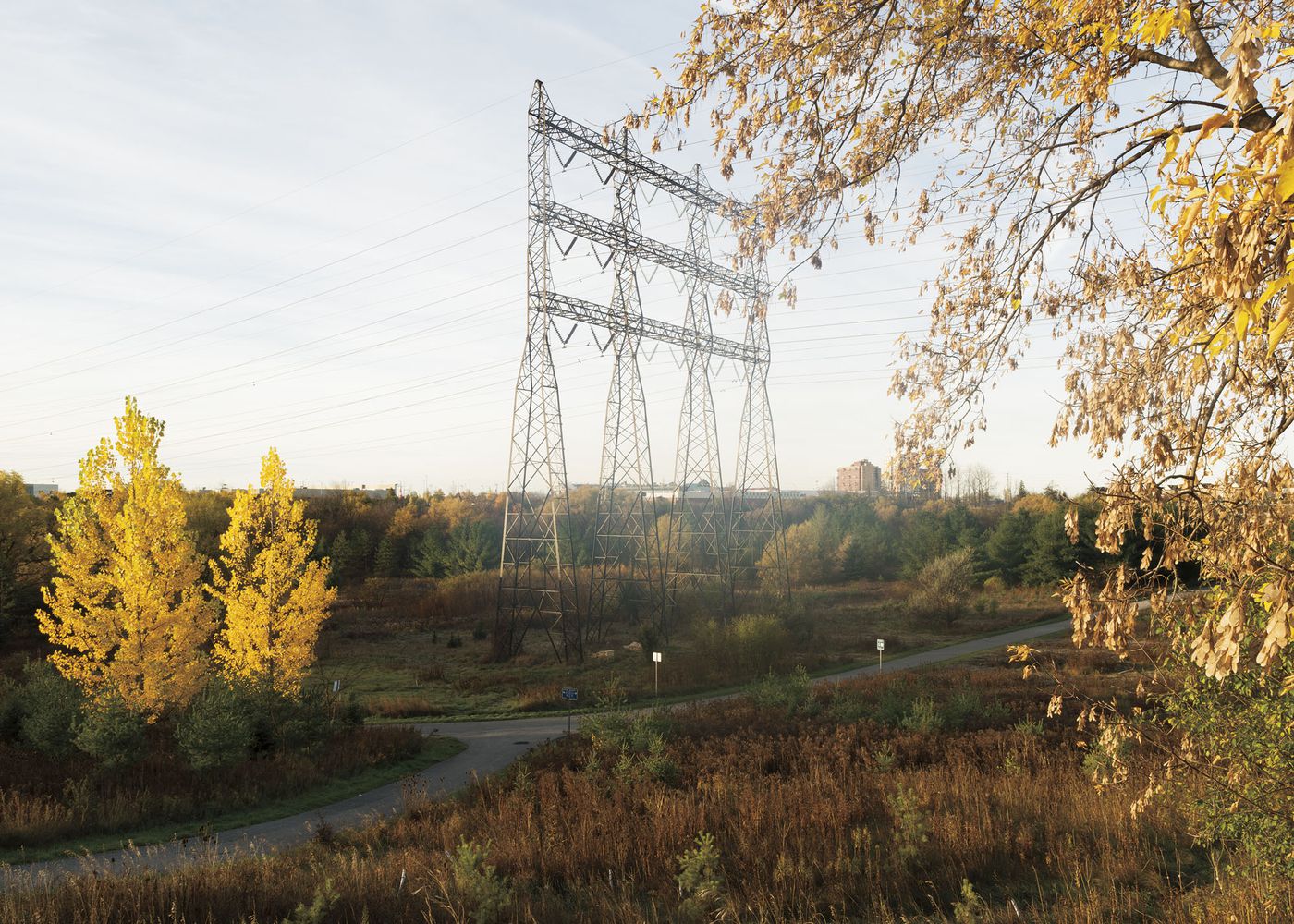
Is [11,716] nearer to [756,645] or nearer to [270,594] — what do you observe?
[270,594]

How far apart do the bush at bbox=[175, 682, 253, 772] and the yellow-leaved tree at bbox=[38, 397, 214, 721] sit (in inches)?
81.4

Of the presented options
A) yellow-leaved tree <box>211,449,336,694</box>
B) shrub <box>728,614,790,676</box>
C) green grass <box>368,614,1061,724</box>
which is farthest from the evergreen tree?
yellow-leaved tree <box>211,449,336,694</box>

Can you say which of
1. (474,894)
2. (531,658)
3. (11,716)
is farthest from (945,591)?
(474,894)

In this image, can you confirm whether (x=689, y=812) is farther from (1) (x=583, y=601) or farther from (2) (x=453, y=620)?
(2) (x=453, y=620)

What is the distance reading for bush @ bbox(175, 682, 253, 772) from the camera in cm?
1518

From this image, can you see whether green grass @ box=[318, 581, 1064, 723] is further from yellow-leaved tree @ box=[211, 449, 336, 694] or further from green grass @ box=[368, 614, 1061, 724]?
yellow-leaved tree @ box=[211, 449, 336, 694]

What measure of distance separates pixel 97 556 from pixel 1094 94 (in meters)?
20.0

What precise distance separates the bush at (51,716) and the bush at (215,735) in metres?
2.28

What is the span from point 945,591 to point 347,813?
3366cm

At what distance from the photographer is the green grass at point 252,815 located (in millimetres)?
11672

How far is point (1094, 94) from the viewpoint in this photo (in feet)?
16.7

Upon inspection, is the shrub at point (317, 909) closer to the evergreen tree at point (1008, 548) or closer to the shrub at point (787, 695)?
the shrub at point (787, 695)

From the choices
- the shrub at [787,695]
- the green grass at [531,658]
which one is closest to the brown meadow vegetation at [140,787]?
the green grass at [531,658]

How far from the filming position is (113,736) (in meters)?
14.9
